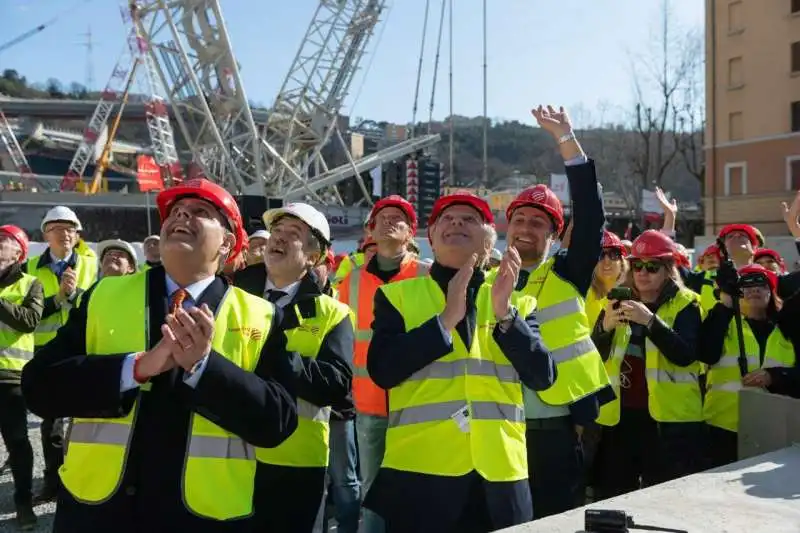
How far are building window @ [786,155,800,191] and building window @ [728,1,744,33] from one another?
22.3ft

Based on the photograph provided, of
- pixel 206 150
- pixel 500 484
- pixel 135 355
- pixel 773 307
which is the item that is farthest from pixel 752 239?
pixel 206 150

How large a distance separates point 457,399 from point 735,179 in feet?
120

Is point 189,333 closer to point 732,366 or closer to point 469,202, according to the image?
point 469,202

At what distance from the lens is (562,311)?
3219mm

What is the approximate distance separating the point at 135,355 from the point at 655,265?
10.5 ft

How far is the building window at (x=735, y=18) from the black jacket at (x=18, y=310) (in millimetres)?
36322

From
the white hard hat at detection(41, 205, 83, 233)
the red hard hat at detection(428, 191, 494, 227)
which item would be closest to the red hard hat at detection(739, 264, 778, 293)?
the red hard hat at detection(428, 191, 494, 227)

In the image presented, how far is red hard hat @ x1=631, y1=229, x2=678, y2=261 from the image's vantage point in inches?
168

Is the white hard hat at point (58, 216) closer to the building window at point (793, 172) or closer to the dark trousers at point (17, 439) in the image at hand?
the dark trousers at point (17, 439)

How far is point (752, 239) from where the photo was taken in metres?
6.37

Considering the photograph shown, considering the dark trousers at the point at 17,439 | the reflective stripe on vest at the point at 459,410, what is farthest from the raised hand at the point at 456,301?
the dark trousers at the point at 17,439

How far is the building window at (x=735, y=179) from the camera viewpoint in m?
34.3

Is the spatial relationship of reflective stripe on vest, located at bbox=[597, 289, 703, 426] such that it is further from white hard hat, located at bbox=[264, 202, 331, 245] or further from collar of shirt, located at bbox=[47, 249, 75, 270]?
collar of shirt, located at bbox=[47, 249, 75, 270]

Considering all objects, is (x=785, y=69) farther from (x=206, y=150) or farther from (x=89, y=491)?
(x=89, y=491)
